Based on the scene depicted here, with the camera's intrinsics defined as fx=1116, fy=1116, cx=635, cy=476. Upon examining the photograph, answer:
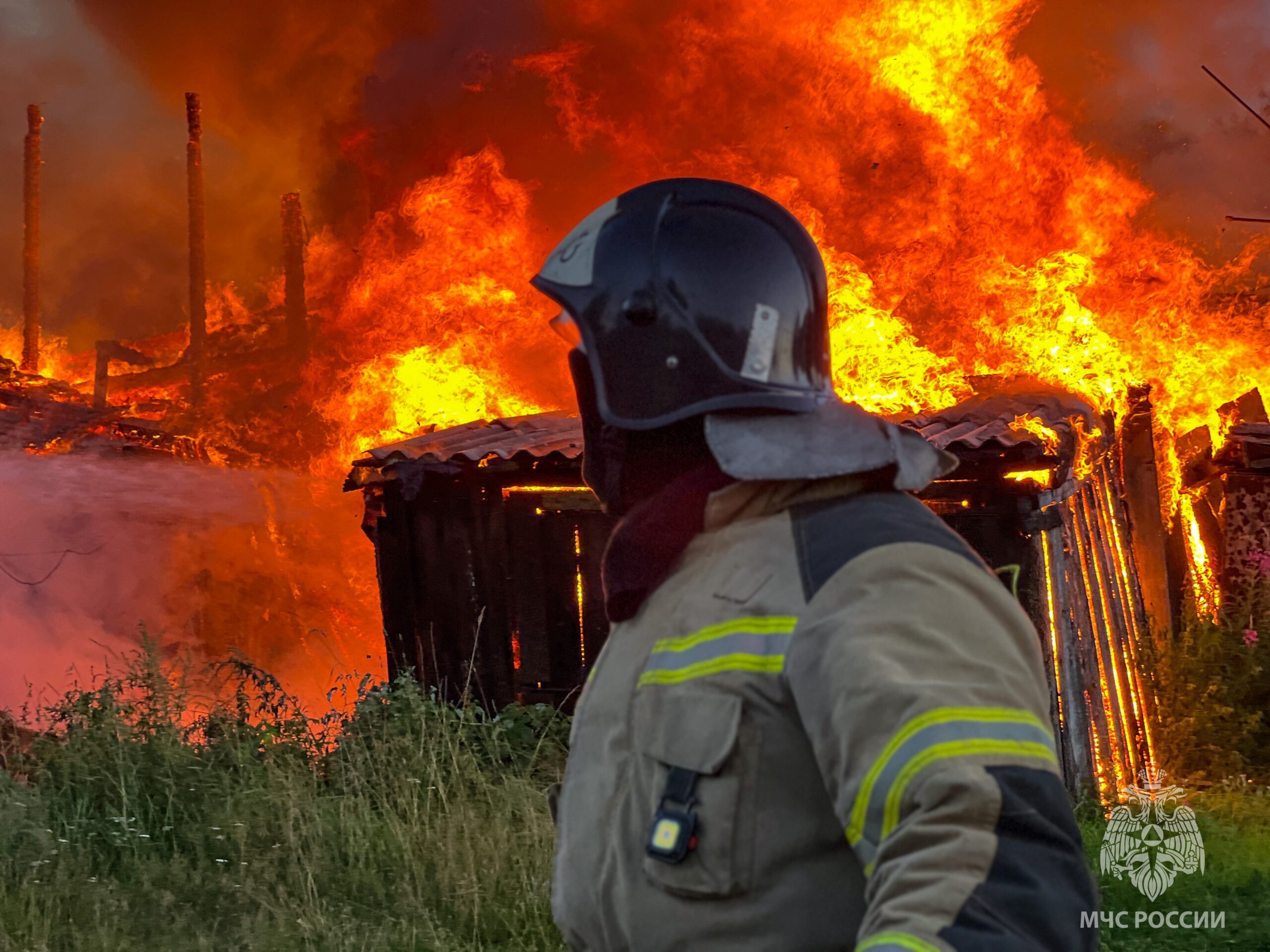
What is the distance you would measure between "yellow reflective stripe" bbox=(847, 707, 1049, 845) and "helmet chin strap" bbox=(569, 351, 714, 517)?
2.18 ft

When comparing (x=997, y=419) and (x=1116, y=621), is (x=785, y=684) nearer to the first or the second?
(x=997, y=419)

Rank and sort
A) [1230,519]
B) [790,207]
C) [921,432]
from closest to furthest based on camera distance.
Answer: [921,432]
[1230,519]
[790,207]

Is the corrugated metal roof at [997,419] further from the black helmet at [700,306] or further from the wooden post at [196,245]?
the wooden post at [196,245]

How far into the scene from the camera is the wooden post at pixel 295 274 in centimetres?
2170

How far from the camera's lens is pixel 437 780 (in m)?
5.87

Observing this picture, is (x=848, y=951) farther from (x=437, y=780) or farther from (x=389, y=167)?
(x=389, y=167)

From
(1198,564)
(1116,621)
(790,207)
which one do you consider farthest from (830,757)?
(790,207)

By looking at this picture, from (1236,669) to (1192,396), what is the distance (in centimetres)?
543

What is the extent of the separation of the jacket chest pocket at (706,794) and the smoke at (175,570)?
1224 cm

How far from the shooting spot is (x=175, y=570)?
14930 millimetres

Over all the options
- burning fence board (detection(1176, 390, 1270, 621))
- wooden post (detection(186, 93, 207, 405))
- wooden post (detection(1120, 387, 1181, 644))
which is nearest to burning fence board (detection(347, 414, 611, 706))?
wooden post (detection(1120, 387, 1181, 644))

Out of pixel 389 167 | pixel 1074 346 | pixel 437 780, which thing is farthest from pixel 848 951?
pixel 389 167

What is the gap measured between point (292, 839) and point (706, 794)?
14.6 ft

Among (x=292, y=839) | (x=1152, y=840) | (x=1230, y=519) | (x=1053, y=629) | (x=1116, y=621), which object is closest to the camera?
(x=292, y=839)
